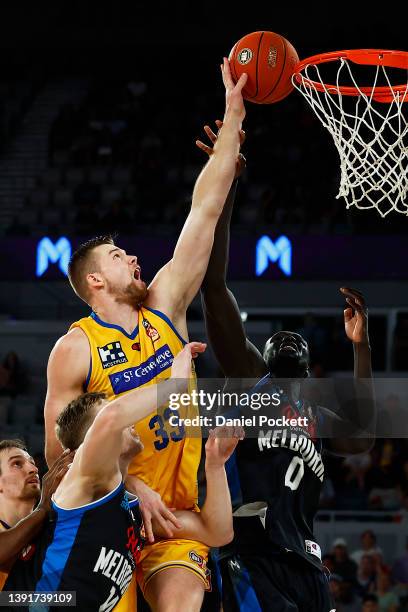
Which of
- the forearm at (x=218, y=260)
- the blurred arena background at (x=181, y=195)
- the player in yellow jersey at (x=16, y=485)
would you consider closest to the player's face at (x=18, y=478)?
the player in yellow jersey at (x=16, y=485)

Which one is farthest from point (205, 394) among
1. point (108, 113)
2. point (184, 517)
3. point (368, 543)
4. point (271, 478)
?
point (108, 113)

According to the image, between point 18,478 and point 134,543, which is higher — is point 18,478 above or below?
above

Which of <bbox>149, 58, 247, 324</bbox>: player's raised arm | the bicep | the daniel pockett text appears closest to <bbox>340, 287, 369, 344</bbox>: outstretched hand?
the daniel pockett text

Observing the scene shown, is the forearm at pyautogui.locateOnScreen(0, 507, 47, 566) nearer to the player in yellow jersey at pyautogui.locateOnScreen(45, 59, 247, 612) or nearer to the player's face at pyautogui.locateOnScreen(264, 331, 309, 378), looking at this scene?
the player in yellow jersey at pyautogui.locateOnScreen(45, 59, 247, 612)

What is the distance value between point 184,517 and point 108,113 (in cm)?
1314

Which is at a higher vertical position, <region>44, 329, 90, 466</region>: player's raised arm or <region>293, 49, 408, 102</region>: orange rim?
<region>293, 49, 408, 102</region>: orange rim

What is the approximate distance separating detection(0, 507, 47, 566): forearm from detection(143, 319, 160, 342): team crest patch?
2.84 ft

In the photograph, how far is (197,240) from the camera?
4.21 m

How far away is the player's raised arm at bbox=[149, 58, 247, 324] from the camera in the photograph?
422 cm

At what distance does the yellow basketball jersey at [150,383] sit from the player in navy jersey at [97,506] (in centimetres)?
23

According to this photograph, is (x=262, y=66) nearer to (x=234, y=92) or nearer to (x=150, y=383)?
(x=234, y=92)

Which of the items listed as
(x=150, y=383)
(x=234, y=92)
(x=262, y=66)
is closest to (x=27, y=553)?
(x=150, y=383)

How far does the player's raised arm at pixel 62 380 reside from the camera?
3955 mm

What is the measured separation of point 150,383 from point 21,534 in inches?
31.5
